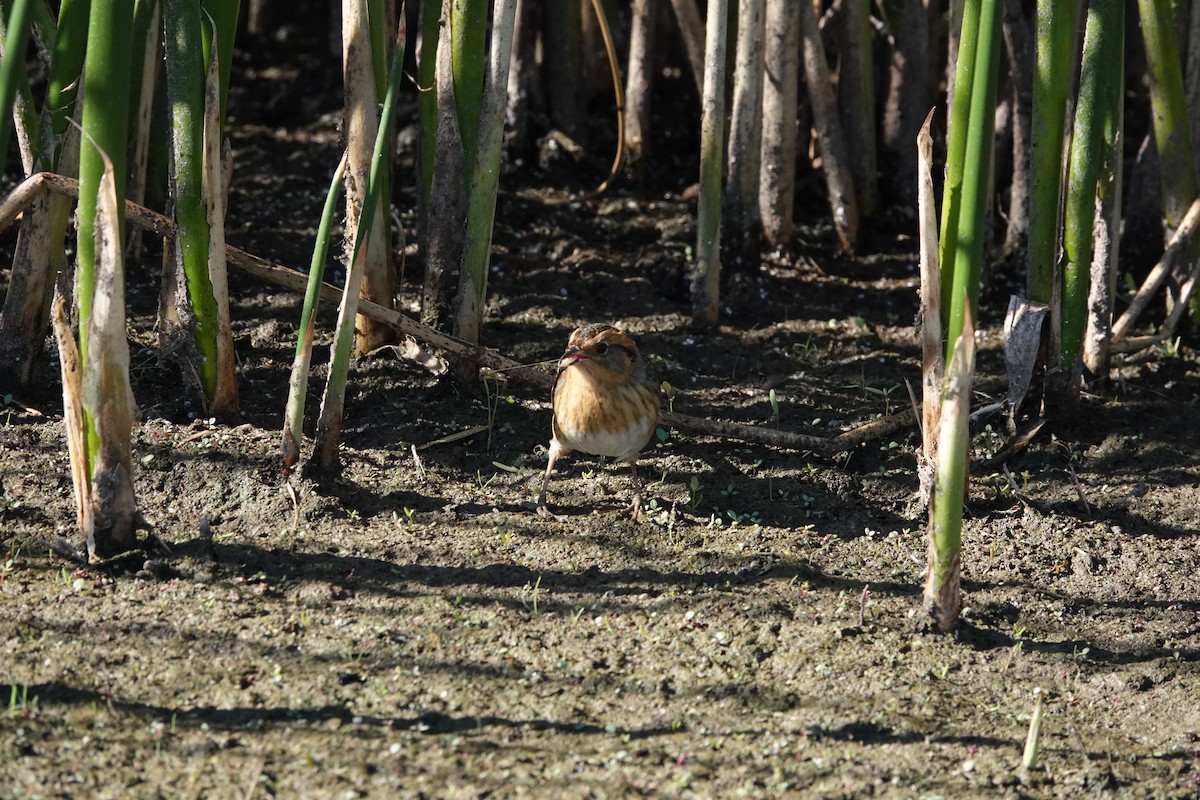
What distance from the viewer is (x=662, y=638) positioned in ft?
13.6

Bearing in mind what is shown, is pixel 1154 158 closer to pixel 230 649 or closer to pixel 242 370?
pixel 242 370

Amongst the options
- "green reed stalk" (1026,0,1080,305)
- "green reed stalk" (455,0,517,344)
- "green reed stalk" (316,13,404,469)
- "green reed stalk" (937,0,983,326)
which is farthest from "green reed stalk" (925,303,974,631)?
"green reed stalk" (455,0,517,344)

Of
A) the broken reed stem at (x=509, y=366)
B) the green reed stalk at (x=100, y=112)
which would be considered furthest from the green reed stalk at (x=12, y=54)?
the broken reed stem at (x=509, y=366)

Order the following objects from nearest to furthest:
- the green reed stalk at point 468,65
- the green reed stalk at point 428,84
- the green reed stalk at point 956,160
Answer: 1. the green reed stalk at point 956,160
2. the green reed stalk at point 468,65
3. the green reed stalk at point 428,84

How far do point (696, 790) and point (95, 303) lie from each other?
212cm

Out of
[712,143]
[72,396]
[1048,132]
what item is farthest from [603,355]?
[72,396]

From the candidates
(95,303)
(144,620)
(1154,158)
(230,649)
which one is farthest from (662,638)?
(1154,158)

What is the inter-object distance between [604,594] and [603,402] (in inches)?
28.6

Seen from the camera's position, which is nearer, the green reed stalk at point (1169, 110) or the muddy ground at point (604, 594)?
the muddy ground at point (604, 594)

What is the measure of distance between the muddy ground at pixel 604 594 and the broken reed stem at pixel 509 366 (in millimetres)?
97

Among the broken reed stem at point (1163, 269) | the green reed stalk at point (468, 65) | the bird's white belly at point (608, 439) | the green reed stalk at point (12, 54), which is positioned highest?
the green reed stalk at point (468, 65)

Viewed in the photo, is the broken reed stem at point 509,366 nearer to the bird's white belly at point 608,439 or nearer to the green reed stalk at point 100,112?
the bird's white belly at point 608,439

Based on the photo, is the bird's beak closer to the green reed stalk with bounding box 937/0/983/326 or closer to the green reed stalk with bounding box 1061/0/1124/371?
the green reed stalk with bounding box 937/0/983/326

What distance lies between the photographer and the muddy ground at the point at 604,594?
3.55 meters
